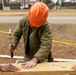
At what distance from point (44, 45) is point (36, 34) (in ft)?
0.74

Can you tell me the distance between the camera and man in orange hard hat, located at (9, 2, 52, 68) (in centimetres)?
391

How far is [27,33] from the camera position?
427cm

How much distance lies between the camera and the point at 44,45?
162 inches

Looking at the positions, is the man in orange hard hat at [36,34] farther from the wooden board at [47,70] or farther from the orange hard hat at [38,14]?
the wooden board at [47,70]

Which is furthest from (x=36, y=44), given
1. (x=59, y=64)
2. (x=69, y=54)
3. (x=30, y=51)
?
(x=69, y=54)

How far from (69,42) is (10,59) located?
3411mm

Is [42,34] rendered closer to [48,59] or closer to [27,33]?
[27,33]

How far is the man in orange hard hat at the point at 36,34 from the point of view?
3910 millimetres

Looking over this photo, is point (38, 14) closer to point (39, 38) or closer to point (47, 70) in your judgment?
point (39, 38)

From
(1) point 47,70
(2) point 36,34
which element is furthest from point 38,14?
(1) point 47,70

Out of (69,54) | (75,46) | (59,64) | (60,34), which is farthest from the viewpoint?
(60,34)

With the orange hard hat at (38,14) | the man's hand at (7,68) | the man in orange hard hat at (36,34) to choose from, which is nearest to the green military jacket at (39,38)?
the man in orange hard hat at (36,34)

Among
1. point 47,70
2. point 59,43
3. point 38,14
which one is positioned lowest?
point 59,43

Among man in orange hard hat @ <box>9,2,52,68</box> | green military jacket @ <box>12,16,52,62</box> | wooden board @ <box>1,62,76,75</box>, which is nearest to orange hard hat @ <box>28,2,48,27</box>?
man in orange hard hat @ <box>9,2,52,68</box>
